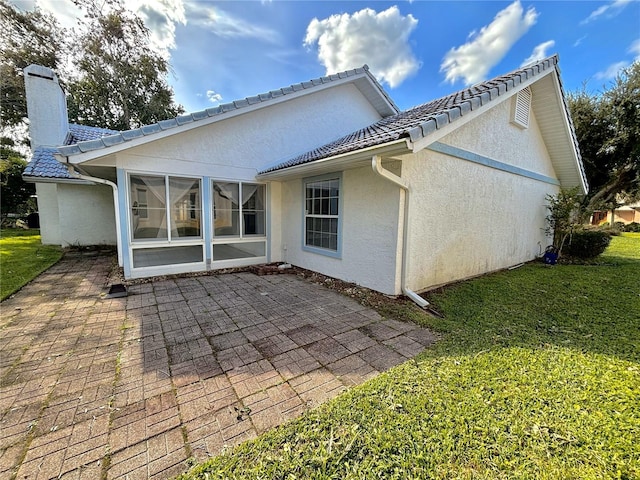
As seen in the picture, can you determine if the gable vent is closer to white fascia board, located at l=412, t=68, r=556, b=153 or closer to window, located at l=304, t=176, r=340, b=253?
white fascia board, located at l=412, t=68, r=556, b=153

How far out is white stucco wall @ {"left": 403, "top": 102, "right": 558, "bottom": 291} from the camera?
18.6 feet

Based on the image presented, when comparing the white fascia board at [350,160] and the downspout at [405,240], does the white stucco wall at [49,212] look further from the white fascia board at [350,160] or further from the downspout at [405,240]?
the downspout at [405,240]

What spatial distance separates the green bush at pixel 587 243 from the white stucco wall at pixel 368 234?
34.5ft

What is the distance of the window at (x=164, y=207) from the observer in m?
6.71

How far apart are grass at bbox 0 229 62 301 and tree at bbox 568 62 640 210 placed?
23.5m

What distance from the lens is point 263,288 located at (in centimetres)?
627

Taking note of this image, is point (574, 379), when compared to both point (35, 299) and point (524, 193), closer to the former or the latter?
point (524, 193)

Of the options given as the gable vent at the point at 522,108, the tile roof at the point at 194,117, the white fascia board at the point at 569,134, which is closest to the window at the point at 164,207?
the tile roof at the point at 194,117

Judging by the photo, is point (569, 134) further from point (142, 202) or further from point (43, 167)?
point (43, 167)

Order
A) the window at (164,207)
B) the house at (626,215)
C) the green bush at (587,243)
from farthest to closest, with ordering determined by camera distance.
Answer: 1. the house at (626,215)
2. the green bush at (587,243)
3. the window at (164,207)

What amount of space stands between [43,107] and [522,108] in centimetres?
1849

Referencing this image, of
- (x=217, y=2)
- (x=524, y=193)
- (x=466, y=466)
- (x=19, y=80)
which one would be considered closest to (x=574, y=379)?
(x=466, y=466)

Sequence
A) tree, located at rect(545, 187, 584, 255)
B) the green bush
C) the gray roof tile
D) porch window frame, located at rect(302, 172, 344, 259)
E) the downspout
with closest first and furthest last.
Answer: the downspout
porch window frame, located at rect(302, 172, 344, 259)
tree, located at rect(545, 187, 584, 255)
the gray roof tile
the green bush

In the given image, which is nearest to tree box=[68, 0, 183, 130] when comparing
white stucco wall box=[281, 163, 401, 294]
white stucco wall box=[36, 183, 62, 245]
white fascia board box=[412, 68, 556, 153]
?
white stucco wall box=[36, 183, 62, 245]
